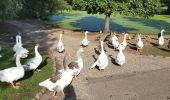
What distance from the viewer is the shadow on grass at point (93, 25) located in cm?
4956

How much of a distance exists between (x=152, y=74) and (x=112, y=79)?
8.67 feet

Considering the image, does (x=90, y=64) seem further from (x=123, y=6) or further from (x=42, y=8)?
(x=42, y=8)

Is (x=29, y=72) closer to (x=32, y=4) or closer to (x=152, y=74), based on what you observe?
(x=152, y=74)

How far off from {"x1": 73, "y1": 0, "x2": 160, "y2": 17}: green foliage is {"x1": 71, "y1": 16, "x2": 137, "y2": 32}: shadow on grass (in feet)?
42.5

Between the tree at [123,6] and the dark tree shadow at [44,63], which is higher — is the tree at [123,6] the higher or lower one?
the higher one

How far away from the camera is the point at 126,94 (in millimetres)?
15695

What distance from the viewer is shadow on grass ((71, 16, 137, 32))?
49562 mm

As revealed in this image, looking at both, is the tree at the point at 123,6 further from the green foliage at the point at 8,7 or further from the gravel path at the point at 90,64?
the green foliage at the point at 8,7

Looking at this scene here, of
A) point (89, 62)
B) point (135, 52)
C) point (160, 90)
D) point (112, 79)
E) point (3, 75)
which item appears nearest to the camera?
point (3, 75)

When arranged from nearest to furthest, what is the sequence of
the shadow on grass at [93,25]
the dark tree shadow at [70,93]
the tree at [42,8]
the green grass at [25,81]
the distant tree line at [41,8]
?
1. the green grass at [25,81]
2. the dark tree shadow at [70,93]
3. the distant tree line at [41,8]
4. the tree at [42,8]
5. the shadow on grass at [93,25]

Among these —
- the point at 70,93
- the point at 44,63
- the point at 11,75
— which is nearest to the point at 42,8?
the point at 44,63

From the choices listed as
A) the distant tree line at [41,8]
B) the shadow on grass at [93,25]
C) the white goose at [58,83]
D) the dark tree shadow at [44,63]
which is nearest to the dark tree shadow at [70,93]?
the white goose at [58,83]

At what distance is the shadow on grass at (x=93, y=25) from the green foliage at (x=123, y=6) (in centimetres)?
1294

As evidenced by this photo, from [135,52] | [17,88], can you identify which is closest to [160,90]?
[17,88]
